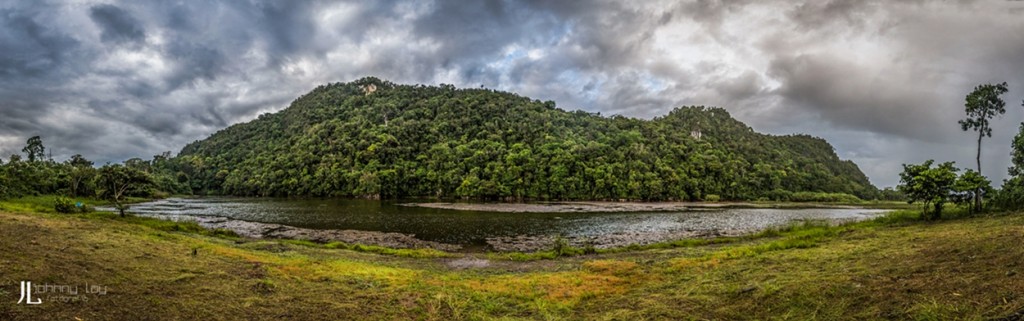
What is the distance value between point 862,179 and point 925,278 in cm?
24412

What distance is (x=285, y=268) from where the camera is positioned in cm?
1516

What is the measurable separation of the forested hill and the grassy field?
102184 mm

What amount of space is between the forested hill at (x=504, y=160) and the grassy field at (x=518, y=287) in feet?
335

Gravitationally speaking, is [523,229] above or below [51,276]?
below

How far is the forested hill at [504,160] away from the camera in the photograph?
124 meters

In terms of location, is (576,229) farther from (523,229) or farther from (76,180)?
(76,180)

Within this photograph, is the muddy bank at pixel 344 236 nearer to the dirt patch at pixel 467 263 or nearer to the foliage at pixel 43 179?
the dirt patch at pixel 467 263

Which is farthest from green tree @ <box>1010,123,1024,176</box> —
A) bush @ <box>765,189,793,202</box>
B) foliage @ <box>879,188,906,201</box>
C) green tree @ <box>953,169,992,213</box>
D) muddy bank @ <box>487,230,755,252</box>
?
foliage @ <box>879,188,906,201</box>

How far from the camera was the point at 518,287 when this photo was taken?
14281mm

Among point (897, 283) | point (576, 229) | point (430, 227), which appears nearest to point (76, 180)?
point (430, 227)

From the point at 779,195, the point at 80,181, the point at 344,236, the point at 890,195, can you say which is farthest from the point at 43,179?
the point at 890,195

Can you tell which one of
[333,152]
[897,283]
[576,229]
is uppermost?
[333,152]

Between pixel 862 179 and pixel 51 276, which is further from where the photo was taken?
pixel 862 179

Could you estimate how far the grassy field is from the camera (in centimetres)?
748
